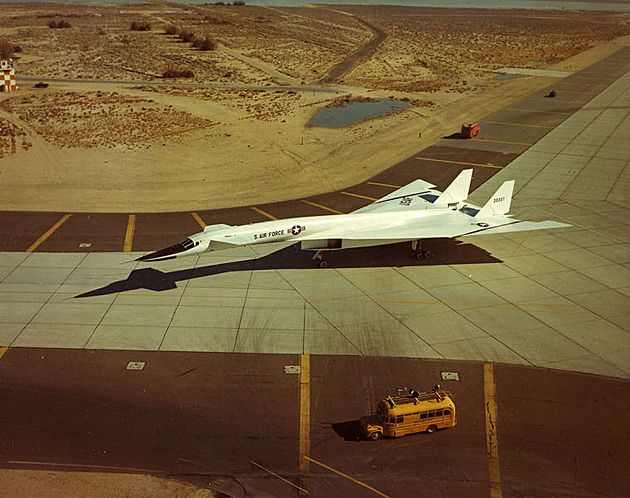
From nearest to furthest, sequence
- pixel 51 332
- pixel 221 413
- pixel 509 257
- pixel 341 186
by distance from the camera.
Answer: pixel 221 413 → pixel 51 332 → pixel 509 257 → pixel 341 186

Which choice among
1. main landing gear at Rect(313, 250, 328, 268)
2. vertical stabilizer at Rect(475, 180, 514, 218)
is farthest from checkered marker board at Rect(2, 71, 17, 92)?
vertical stabilizer at Rect(475, 180, 514, 218)

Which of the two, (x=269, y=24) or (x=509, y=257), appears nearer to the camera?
(x=509, y=257)

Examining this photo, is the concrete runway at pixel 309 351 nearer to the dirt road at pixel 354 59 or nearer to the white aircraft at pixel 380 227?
the white aircraft at pixel 380 227

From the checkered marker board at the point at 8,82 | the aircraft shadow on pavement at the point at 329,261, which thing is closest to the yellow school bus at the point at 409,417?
the aircraft shadow on pavement at the point at 329,261

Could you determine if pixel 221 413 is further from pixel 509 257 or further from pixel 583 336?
pixel 509 257

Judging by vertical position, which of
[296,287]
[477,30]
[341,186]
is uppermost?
[477,30]

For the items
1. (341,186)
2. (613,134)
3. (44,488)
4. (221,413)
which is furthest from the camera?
(613,134)

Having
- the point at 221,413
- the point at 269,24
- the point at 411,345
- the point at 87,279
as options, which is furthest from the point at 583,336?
the point at 269,24
